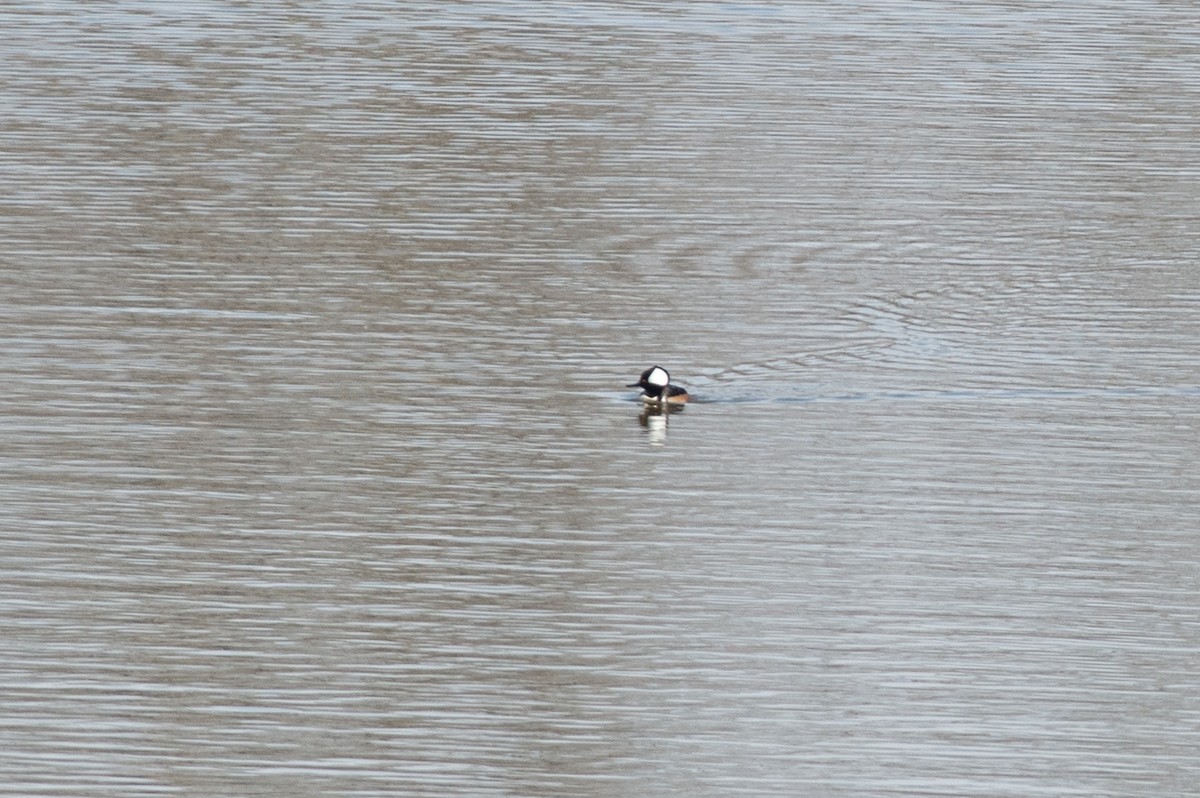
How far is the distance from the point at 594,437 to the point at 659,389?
2.03 ft

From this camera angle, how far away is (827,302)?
18781 millimetres

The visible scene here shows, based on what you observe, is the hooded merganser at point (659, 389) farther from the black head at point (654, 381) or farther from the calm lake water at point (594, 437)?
the calm lake water at point (594, 437)

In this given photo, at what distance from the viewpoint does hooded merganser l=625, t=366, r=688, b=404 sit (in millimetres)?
15586

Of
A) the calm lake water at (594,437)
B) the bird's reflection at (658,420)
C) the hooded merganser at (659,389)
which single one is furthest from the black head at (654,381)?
the calm lake water at (594,437)

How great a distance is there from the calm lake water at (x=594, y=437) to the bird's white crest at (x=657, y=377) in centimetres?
39

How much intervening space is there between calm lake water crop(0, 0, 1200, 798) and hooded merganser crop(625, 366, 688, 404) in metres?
→ 0.26

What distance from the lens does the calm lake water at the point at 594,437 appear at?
1073 cm

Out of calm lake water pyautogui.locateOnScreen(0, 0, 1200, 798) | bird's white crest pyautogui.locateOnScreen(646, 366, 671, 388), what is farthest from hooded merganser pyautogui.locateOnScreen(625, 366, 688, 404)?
calm lake water pyautogui.locateOnScreen(0, 0, 1200, 798)

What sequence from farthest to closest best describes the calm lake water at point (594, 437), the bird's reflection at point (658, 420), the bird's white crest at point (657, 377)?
the bird's white crest at point (657, 377) → the bird's reflection at point (658, 420) → the calm lake water at point (594, 437)

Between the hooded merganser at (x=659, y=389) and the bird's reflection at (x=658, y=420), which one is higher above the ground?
the hooded merganser at (x=659, y=389)

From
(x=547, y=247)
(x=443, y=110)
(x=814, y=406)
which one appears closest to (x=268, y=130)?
(x=443, y=110)

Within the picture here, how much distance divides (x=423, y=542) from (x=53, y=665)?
253 centimetres

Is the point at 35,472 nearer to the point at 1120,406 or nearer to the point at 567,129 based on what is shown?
the point at 1120,406

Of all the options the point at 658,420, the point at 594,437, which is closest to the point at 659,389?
the point at 658,420
